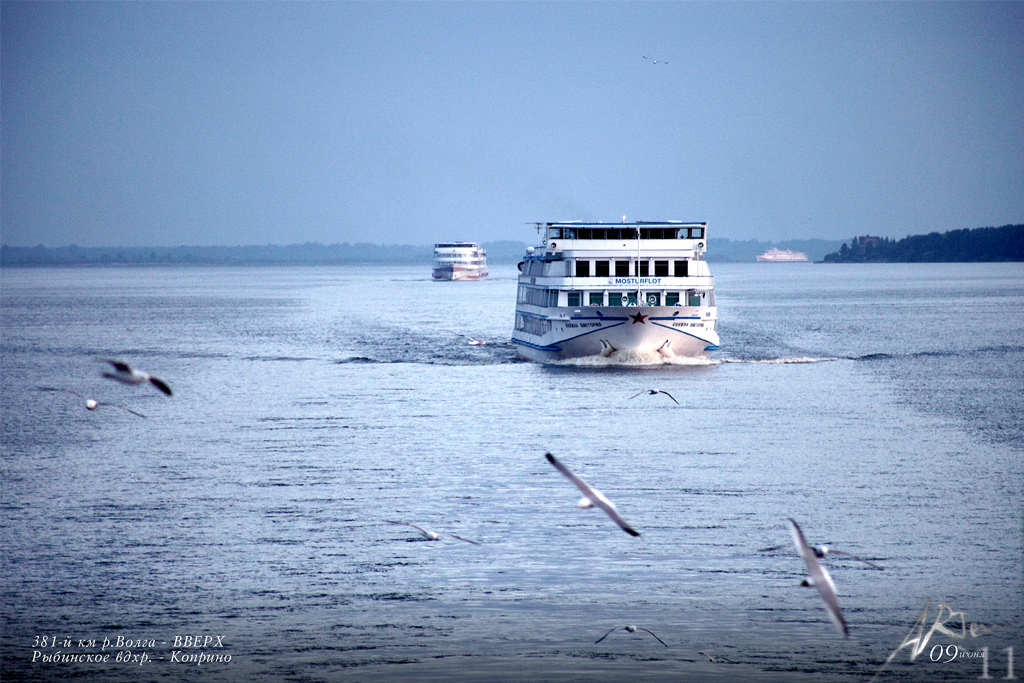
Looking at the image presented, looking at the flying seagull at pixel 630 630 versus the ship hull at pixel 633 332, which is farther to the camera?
the ship hull at pixel 633 332

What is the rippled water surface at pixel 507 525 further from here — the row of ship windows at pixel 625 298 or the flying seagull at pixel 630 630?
the row of ship windows at pixel 625 298

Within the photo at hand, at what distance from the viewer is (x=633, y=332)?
175ft

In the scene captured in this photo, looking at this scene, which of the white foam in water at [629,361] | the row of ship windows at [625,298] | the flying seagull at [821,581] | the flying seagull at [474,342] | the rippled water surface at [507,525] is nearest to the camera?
the flying seagull at [821,581]

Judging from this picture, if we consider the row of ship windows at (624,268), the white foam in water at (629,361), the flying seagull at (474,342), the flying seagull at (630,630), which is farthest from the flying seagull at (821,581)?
the flying seagull at (474,342)

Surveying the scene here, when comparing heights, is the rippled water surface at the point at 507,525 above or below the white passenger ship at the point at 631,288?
below

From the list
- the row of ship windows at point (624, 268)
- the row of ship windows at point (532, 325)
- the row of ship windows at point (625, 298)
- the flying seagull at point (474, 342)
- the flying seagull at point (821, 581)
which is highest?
the row of ship windows at point (624, 268)

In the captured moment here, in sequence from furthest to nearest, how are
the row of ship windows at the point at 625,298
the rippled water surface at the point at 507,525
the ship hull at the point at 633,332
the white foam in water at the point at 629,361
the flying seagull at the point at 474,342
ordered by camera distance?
→ the flying seagull at the point at 474,342
the white foam in water at the point at 629,361
the ship hull at the point at 633,332
the row of ship windows at the point at 625,298
the rippled water surface at the point at 507,525

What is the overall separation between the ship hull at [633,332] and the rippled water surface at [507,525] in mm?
1332

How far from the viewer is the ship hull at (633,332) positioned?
173 ft

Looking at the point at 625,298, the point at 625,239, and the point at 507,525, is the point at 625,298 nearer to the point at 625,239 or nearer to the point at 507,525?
the point at 625,239

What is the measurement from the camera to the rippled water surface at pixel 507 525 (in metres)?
17.6

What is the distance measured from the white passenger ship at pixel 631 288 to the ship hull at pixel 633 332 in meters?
0.05

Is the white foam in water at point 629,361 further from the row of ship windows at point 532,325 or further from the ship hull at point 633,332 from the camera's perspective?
the row of ship windows at point 532,325

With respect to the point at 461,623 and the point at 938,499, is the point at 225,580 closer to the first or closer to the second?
the point at 461,623
